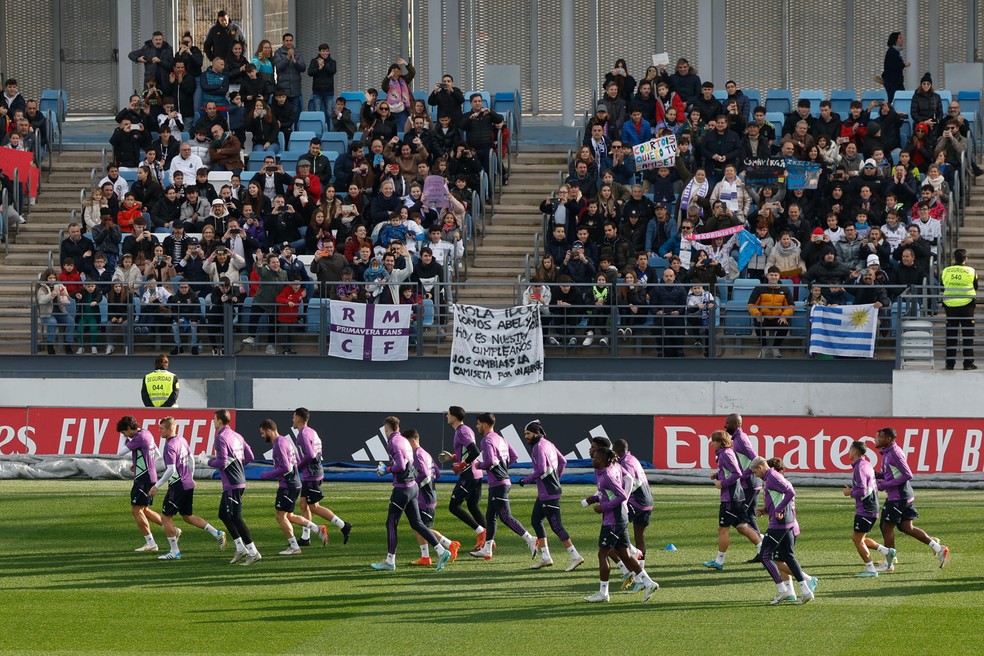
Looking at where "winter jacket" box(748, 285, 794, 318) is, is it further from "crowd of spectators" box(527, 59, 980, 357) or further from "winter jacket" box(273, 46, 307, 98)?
"winter jacket" box(273, 46, 307, 98)

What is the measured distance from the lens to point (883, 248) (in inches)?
1088

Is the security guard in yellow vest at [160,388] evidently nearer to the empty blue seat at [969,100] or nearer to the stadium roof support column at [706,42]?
the stadium roof support column at [706,42]

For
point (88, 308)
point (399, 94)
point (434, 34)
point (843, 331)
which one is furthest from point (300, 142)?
point (843, 331)

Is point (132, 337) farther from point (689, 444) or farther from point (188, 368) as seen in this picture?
point (689, 444)

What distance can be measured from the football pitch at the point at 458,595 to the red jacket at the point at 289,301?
5616 mm

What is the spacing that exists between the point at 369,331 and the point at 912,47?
14238 millimetres

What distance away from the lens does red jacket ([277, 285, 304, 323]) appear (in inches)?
1128

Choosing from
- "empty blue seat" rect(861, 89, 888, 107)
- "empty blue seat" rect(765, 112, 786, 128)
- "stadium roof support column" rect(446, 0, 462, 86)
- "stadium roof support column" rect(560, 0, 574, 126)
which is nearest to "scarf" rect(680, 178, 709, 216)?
"empty blue seat" rect(765, 112, 786, 128)

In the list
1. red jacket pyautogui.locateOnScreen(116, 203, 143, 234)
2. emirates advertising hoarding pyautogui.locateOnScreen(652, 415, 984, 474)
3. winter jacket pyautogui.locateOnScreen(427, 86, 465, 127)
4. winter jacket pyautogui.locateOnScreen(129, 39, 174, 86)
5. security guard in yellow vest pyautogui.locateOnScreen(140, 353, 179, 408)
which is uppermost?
winter jacket pyautogui.locateOnScreen(129, 39, 174, 86)

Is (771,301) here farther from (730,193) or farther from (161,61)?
(161,61)

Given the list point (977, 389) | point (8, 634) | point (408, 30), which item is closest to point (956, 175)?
point (977, 389)

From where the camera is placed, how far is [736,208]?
1139 inches

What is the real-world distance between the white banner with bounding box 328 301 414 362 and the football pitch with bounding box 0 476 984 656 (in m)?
5.09

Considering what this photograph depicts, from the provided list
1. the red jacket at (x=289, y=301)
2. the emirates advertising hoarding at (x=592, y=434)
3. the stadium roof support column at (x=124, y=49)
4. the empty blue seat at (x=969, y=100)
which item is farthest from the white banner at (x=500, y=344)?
the stadium roof support column at (x=124, y=49)
